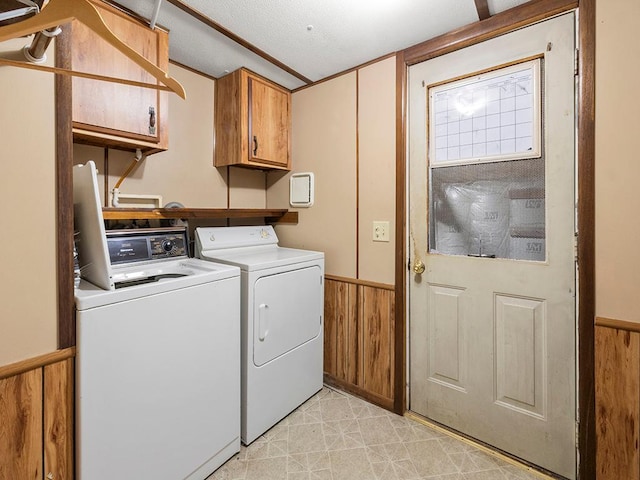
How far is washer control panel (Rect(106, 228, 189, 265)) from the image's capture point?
5.58 feet

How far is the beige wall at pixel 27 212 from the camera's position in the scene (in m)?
1.01

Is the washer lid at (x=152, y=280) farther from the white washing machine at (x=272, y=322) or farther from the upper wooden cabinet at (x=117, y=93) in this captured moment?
the upper wooden cabinet at (x=117, y=93)

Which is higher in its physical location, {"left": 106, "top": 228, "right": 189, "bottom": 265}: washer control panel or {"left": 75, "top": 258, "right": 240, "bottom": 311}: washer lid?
{"left": 106, "top": 228, "right": 189, "bottom": 265}: washer control panel

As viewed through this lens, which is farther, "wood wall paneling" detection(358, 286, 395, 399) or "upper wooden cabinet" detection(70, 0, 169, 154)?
"wood wall paneling" detection(358, 286, 395, 399)

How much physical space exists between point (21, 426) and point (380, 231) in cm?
187

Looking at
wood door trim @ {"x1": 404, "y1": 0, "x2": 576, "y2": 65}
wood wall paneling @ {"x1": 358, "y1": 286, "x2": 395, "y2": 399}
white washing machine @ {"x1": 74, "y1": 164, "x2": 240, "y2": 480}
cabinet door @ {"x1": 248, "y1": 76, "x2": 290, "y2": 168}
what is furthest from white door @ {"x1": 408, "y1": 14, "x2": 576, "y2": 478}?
white washing machine @ {"x1": 74, "y1": 164, "x2": 240, "y2": 480}

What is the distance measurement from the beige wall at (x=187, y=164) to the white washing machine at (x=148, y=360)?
16.0 inches

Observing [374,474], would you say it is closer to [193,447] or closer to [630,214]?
[193,447]

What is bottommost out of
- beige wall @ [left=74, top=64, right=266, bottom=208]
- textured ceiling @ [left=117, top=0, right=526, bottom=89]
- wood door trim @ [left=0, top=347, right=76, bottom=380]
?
wood door trim @ [left=0, top=347, right=76, bottom=380]

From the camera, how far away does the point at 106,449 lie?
1.22 m

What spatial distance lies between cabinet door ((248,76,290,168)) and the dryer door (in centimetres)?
Answer: 93

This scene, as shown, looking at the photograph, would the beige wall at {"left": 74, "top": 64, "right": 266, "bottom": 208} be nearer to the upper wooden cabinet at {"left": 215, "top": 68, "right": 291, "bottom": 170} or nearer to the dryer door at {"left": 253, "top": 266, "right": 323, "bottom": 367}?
the upper wooden cabinet at {"left": 215, "top": 68, "right": 291, "bottom": 170}

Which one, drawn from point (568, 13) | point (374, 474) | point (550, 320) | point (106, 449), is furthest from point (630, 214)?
point (106, 449)

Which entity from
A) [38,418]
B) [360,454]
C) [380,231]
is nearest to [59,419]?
[38,418]
